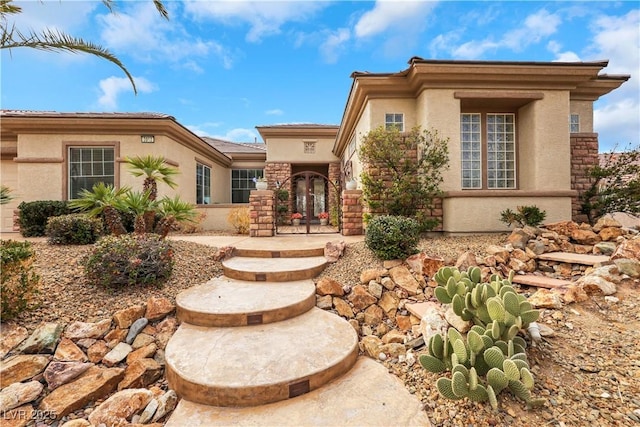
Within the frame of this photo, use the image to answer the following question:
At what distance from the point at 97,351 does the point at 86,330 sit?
0.30 m

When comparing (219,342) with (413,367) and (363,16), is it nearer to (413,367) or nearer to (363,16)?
(413,367)

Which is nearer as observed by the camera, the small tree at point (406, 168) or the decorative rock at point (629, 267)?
the decorative rock at point (629, 267)

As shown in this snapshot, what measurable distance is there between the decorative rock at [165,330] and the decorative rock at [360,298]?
2.30 meters

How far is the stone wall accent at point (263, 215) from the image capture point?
741cm

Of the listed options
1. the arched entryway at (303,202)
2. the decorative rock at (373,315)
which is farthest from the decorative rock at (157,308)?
the arched entryway at (303,202)

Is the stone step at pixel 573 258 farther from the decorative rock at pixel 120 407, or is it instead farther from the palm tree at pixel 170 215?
the palm tree at pixel 170 215

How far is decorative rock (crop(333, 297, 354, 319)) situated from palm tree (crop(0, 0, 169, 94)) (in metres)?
5.25

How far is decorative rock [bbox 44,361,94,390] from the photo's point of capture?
236cm

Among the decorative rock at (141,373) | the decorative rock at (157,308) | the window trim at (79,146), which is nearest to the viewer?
the decorative rock at (141,373)

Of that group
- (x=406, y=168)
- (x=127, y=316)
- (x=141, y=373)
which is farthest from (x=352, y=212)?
(x=141, y=373)

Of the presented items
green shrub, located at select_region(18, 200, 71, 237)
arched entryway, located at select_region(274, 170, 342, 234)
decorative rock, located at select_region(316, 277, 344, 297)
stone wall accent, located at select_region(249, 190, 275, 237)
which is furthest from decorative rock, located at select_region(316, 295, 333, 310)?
green shrub, located at select_region(18, 200, 71, 237)

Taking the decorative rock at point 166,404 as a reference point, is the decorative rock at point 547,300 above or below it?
above

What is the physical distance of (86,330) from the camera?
112 inches

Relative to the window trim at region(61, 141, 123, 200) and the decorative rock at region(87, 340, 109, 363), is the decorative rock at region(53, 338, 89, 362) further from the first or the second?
the window trim at region(61, 141, 123, 200)
